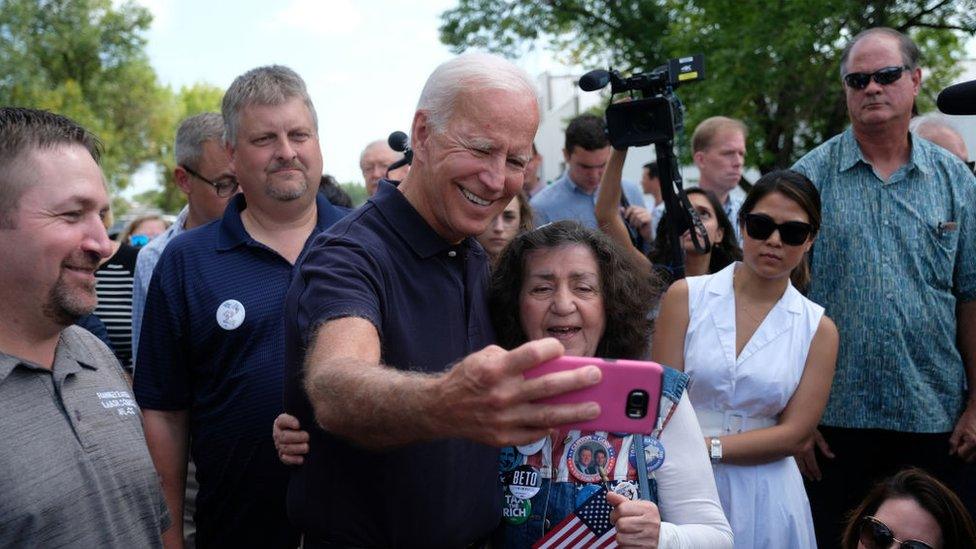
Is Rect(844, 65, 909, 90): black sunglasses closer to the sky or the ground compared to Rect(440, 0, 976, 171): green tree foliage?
closer to the ground

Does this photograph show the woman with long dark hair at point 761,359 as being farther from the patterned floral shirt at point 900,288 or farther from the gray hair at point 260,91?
the gray hair at point 260,91

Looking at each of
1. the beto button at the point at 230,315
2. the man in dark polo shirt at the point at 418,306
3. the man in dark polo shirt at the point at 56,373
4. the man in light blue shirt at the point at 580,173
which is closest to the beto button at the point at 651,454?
the man in dark polo shirt at the point at 418,306

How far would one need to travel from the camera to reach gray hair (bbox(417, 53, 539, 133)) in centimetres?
235

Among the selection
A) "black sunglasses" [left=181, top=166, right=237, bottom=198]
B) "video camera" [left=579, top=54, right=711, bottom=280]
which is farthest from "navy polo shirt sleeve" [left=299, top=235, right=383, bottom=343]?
"black sunglasses" [left=181, top=166, right=237, bottom=198]

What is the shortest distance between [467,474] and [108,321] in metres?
3.42

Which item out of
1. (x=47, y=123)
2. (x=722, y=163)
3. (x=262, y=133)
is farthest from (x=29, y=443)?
(x=722, y=163)

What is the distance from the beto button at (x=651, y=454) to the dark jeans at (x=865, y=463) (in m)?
1.88

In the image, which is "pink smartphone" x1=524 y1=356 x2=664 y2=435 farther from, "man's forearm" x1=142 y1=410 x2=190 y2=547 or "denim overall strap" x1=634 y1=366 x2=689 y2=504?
"man's forearm" x1=142 y1=410 x2=190 y2=547

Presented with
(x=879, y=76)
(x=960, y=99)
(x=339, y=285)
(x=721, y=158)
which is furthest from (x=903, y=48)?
(x=339, y=285)

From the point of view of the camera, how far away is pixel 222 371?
3318 mm

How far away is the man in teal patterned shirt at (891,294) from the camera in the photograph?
13.6 feet

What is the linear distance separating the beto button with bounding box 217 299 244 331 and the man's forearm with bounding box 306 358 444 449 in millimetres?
1438

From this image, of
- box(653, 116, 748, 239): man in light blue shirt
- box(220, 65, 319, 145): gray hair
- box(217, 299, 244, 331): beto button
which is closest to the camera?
box(217, 299, 244, 331): beto button

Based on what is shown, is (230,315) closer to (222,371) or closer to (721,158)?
(222,371)
